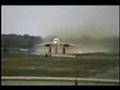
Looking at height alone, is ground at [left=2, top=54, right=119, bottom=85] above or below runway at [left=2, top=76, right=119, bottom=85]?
above

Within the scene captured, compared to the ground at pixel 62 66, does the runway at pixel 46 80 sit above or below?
below

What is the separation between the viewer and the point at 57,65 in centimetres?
209

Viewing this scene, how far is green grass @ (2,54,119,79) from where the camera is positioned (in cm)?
208

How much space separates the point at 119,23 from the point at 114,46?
0.14 meters

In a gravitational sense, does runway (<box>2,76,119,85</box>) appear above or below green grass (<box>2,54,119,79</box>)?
below

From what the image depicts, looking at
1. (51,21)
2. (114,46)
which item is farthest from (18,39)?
(114,46)

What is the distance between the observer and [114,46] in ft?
6.90

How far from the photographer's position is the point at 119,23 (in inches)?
82.9

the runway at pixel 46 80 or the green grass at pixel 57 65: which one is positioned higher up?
the green grass at pixel 57 65

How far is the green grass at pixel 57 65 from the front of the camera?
2.08 m
